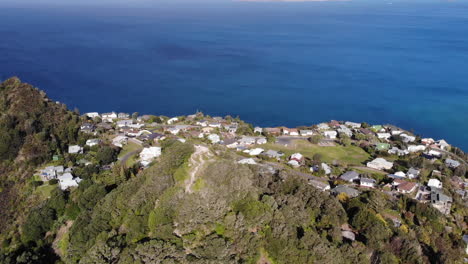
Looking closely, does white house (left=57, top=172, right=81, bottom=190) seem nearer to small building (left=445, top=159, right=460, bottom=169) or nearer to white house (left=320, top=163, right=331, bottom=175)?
white house (left=320, top=163, right=331, bottom=175)

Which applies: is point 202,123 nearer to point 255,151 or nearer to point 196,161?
point 255,151

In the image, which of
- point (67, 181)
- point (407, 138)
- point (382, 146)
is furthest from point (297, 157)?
point (67, 181)

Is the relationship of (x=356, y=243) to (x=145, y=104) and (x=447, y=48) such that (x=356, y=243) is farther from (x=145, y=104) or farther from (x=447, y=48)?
(x=447, y=48)

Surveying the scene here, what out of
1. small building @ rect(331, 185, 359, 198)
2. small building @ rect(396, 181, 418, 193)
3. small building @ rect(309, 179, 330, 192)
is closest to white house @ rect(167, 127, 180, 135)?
small building @ rect(309, 179, 330, 192)

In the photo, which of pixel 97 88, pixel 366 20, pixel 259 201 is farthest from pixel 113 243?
pixel 366 20

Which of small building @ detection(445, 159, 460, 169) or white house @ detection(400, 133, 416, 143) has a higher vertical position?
small building @ detection(445, 159, 460, 169)
